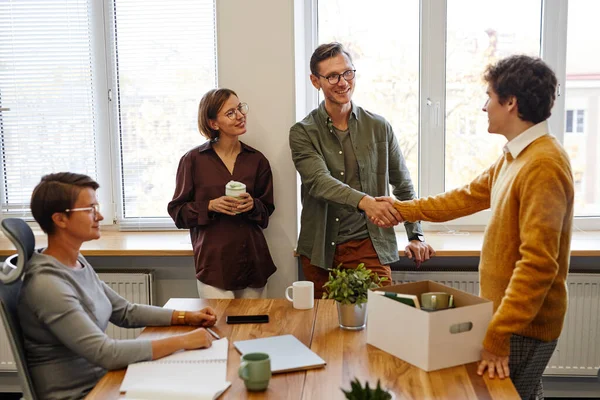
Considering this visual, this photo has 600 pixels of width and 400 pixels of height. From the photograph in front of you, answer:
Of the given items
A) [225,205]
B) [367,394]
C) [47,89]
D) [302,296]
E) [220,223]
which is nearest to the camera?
[367,394]

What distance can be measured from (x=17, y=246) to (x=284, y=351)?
33.0 inches

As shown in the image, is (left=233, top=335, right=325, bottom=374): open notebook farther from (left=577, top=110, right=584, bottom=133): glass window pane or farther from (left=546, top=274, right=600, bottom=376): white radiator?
(left=577, top=110, right=584, bottom=133): glass window pane

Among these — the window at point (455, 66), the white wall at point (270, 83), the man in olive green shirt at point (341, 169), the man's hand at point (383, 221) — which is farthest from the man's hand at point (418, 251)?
the window at point (455, 66)

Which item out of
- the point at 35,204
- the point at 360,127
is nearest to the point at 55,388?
the point at 35,204

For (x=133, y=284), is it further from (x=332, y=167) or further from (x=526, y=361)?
(x=526, y=361)

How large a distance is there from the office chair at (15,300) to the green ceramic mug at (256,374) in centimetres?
68

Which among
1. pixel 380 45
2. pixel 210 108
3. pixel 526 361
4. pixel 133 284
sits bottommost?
pixel 133 284

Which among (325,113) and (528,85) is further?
(325,113)

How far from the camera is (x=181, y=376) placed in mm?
1753

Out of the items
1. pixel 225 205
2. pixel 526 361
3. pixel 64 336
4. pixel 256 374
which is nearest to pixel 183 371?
pixel 256 374

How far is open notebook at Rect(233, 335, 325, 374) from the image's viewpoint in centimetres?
181

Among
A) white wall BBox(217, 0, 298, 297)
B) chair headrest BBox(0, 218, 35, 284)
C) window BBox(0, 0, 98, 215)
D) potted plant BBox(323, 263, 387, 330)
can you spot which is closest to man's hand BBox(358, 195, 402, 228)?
potted plant BBox(323, 263, 387, 330)

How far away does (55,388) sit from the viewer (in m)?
1.92

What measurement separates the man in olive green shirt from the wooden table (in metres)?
0.73
